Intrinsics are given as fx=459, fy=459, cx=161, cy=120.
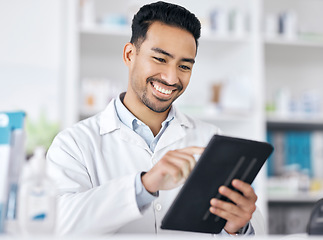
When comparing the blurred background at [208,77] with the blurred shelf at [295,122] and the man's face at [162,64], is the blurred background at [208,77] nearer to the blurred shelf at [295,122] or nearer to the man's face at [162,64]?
the blurred shelf at [295,122]

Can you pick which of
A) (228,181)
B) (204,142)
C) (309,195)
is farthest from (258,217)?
(309,195)

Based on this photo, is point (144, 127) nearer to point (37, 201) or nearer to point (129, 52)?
point (129, 52)

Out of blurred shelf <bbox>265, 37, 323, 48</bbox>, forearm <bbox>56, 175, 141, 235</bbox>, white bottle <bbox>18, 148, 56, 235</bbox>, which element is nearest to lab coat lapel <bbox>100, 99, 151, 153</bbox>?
forearm <bbox>56, 175, 141, 235</bbox>

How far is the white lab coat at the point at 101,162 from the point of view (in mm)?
1033

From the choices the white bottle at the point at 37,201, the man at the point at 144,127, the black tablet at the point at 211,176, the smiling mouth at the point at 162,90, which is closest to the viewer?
the white bottle at the point at 37,201

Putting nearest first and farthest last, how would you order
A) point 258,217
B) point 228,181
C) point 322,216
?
point 322,216
point 228,181
point 258,217

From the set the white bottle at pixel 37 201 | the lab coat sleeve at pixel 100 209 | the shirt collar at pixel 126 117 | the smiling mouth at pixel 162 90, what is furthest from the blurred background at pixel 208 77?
the white bottle at pixel 37 201

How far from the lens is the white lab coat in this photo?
1.03 metres

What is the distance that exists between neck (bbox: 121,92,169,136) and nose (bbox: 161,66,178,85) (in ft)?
0.46

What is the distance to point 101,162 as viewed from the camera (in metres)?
1.38

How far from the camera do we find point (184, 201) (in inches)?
37.6

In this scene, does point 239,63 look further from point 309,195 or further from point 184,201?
point 184,201

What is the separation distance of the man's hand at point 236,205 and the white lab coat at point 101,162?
0.66 ft

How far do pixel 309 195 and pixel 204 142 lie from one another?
141 centimetres
